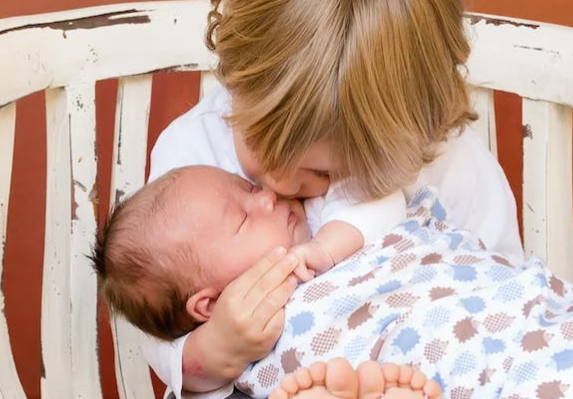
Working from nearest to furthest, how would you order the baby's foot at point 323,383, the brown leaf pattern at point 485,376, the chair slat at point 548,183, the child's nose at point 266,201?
the baby's foot at point 323,383 < the brown leaf pattern at point 485,376 < the child's nose at point 266,201 < the chair slat at point 548,183

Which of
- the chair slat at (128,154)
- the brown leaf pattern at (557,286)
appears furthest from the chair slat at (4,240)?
the brown leaf pattern at (557,286)

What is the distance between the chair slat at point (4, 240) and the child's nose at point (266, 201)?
31 cm

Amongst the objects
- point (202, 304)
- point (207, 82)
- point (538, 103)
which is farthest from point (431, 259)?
point (207, 82)

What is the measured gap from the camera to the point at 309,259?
0.99m

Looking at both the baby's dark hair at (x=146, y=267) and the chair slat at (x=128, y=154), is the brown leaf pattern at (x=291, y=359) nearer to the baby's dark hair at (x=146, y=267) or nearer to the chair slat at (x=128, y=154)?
the baby's dark hair at (x=146, y=267)

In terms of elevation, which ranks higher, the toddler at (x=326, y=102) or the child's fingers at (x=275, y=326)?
the toddler at (x=326, y=102)

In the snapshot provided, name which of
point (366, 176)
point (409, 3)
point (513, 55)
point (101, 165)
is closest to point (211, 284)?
point (366, 176)

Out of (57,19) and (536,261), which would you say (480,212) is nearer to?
(536,261)

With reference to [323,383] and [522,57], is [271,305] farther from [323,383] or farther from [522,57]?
[522,57]

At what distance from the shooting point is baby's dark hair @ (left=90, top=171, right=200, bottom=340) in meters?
1.00

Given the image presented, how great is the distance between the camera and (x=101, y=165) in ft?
5.35

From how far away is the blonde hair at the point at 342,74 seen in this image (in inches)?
35.2

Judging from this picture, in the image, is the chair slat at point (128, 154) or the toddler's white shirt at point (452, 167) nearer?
the toddler's white shirt at point (452, 167)

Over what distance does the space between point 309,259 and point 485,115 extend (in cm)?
42
